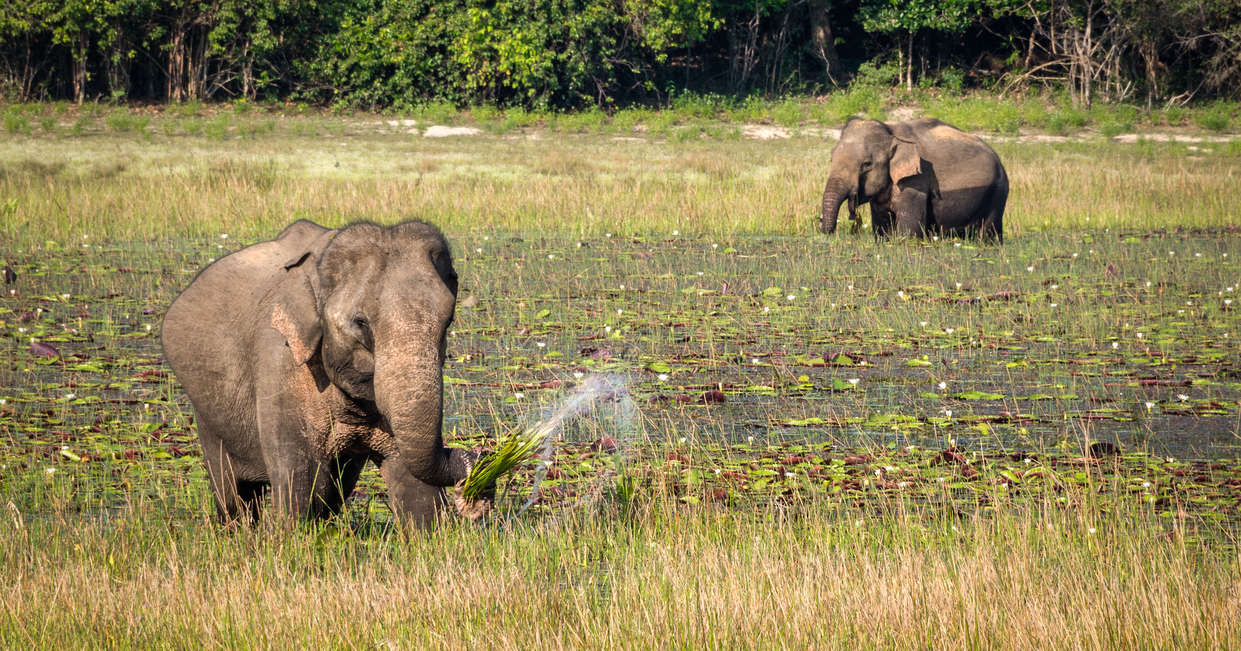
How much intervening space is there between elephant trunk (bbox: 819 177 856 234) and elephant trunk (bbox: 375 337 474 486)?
13338 mm

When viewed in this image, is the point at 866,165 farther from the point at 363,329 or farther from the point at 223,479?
the point at 363,329

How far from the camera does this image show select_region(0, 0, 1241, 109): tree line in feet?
124

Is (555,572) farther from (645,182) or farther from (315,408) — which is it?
(645,182)

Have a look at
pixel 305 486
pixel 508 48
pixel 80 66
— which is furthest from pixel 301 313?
pixel 80 66

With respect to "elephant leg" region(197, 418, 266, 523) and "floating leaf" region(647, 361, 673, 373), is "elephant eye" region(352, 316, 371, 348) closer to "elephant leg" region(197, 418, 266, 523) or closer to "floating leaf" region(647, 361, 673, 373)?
"elephant leg" region(197, 418, 266, 523)

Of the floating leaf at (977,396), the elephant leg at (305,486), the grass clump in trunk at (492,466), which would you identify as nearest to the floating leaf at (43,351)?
the elephant leg at (305,486)

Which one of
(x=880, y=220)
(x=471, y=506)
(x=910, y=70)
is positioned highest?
(x=910, y=70)

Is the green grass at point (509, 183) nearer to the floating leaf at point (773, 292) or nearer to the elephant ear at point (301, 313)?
the floating leaf at point (773, 292)

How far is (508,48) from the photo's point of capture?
38.6 m

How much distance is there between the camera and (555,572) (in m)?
5.71

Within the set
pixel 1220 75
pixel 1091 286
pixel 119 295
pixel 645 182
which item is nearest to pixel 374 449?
pixel 119 295

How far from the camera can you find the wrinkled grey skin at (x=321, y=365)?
5.10m

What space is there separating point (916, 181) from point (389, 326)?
561 inches

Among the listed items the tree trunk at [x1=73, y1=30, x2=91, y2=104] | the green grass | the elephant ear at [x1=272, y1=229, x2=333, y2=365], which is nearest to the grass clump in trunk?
the elephant ear at [x1=272, y1=229, x2=333, y2=365]
